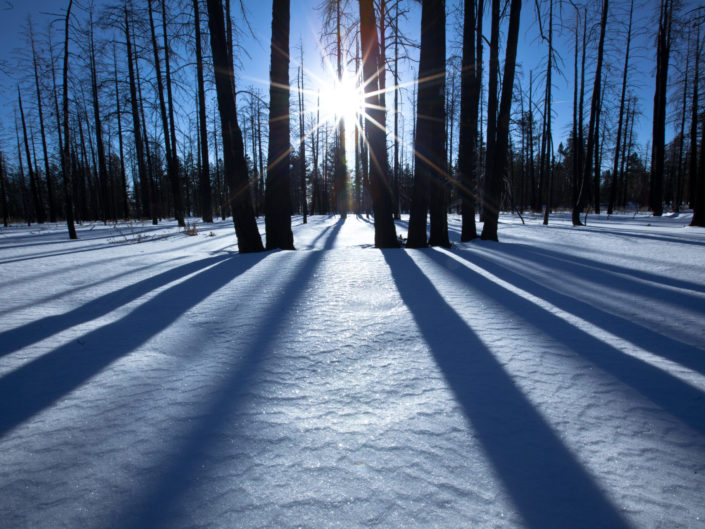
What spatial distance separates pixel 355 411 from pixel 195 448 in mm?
560

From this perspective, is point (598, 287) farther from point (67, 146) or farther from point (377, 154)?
point (67, 146)

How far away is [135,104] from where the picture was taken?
16469 millimetres

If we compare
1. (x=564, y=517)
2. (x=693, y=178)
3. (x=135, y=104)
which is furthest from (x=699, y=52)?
(x=135, y=104)

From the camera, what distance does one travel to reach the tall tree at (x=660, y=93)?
14727mm

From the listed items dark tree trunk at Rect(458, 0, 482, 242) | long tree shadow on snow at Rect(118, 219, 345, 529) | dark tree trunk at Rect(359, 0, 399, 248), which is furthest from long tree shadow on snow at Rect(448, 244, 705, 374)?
dark tree trunk at Rect(458, 0, 482, 242)

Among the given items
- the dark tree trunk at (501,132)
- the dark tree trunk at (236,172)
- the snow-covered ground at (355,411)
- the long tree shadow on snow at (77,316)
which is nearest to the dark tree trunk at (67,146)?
the dark tree trunk at (236,172)

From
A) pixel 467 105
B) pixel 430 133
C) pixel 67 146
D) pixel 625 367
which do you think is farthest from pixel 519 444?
pixel 67 146

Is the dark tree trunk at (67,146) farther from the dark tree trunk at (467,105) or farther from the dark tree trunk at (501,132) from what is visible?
the dark tree trunk at (501,132)

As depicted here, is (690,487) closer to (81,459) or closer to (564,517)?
(564,517)

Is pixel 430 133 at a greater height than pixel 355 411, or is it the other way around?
pixel 430 133

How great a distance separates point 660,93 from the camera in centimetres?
1569

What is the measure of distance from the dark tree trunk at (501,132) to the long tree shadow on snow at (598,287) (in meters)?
2.27

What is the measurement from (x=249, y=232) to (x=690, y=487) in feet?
18.9

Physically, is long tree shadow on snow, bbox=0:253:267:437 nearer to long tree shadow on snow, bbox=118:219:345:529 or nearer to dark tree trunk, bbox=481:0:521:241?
long tree shadow on snow, bbox=118:219:345:529
